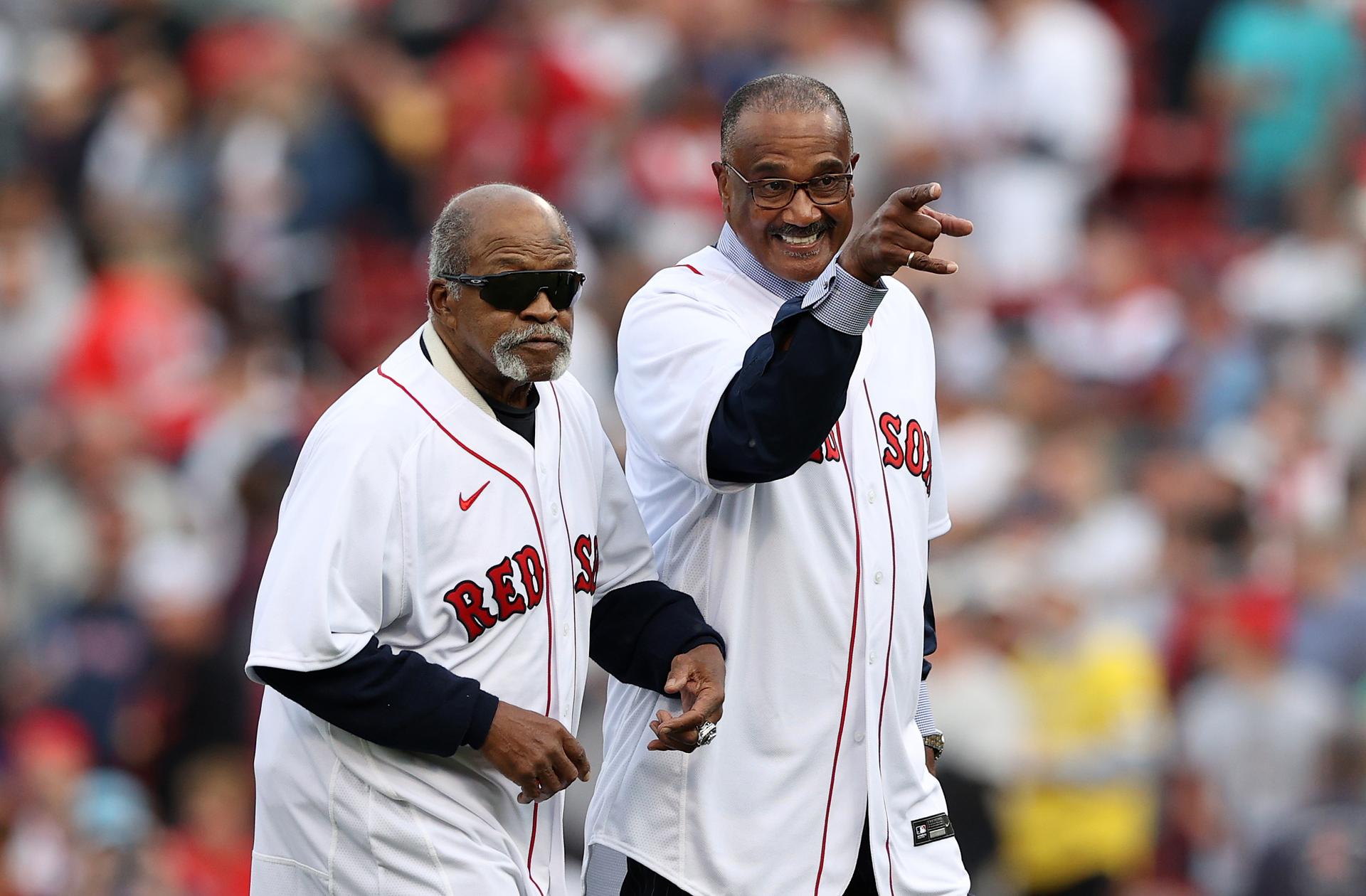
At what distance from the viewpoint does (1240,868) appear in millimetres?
7453

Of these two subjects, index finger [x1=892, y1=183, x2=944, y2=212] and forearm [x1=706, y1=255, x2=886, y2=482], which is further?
forearm [x1=706, y1=255, x2=886, y2=482]

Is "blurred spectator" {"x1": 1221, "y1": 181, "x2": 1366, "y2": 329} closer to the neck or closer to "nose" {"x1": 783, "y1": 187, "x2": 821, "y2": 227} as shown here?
"nose" {"x1": 783, "y1": 187, "x2": 821, "y2": 227}

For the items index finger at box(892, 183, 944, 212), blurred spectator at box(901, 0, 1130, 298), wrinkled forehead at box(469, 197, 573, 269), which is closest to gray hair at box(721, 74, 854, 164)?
wrinkled forehead at box(469, 197, 573, 269)

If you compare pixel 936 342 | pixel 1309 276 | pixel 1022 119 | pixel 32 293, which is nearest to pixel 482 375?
pixel 936 342

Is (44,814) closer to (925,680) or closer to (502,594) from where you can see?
(925,680)

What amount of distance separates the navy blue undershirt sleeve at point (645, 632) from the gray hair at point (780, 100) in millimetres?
843

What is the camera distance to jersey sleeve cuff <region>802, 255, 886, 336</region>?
379cm

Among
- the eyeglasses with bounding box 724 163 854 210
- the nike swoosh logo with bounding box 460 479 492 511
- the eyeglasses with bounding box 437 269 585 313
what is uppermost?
the eyeglasses with bounding box 724 163 854 210

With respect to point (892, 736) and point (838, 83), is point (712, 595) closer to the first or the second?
point (892, 736)

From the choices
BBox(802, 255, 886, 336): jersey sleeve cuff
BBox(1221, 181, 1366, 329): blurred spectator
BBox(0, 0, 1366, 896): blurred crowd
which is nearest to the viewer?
BBox(802, 255, 886, 336): jersey sleeve cuff

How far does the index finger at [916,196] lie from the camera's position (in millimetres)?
3635

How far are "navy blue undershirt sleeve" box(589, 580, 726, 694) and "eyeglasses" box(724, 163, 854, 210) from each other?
2.52 feet

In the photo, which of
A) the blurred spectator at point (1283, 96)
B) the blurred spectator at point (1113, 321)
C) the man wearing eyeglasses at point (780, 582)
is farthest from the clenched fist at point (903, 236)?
the blurred spectator at point (1283, 96)

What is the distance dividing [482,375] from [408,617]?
1.56 ft
